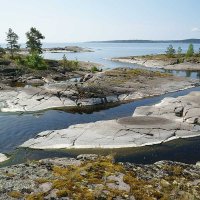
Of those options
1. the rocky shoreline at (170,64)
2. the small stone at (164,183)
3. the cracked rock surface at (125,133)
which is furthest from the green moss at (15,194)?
the rocky shoreline at (170,64)

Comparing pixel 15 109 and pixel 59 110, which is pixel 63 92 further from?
pixel 15 109

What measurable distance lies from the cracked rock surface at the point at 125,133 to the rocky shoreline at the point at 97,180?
10.4m

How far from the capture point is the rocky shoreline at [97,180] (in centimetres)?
2041

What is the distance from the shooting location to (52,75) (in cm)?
9356

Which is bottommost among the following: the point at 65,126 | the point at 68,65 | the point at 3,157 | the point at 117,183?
the point at 3,157

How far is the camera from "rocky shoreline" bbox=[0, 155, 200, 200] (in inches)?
803

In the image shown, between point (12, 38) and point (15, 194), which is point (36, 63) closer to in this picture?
point (12, 38)

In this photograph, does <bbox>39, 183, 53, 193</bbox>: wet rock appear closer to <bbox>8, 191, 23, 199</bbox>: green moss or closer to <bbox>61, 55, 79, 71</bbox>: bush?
<bbox>8, 191, 23, 199</bbox>: green moss

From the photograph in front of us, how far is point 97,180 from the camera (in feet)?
73.0

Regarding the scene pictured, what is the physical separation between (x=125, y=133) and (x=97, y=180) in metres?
17.3

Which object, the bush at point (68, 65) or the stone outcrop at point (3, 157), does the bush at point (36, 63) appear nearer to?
the bush at point (68, 65)

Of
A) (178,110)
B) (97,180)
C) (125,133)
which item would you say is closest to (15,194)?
(97,180)

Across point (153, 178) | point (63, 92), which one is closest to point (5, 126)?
point (63, 92)

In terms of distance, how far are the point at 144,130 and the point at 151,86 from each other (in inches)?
1371
